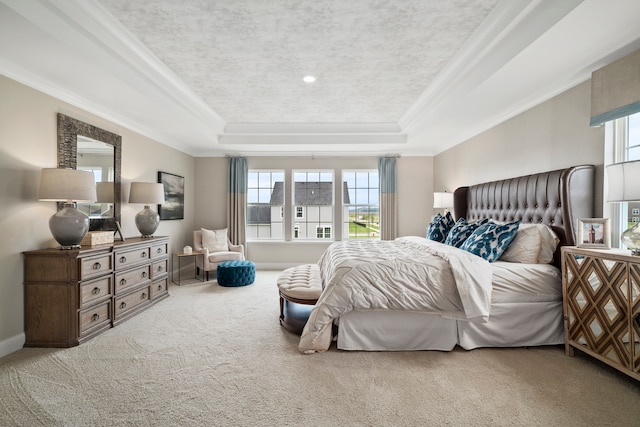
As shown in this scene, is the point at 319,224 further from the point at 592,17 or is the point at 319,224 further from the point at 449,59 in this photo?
the point at 592,17

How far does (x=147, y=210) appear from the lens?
13.9ft

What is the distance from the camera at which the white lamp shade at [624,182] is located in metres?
1.86

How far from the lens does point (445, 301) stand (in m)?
2.64

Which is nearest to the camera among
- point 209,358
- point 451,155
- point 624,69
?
point 624,69

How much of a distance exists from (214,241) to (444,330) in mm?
4311

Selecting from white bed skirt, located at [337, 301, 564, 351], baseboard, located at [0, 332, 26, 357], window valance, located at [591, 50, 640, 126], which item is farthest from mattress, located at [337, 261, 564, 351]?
baseboard, located at [0, 332, 26, 357]

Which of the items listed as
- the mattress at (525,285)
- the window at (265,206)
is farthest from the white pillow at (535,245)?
the window at (265,206)

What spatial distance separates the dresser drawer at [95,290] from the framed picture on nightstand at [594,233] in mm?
4122

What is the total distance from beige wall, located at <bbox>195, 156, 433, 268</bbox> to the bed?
3599 millimetres

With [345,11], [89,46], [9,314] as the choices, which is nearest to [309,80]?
[345,11]

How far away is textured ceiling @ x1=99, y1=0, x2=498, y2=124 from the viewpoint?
232cm

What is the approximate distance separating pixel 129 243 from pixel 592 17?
4367mm

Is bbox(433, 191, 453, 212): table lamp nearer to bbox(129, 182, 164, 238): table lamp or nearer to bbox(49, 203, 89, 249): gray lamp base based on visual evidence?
bbox(129, 182, 164, 238): table lamp

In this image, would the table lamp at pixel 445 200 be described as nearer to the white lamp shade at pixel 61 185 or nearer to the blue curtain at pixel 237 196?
the blue curtain at pixel 237 196
